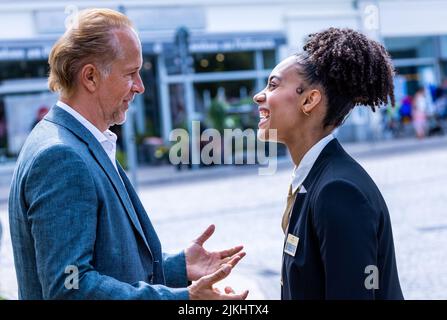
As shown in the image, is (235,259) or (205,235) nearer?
(235,259)

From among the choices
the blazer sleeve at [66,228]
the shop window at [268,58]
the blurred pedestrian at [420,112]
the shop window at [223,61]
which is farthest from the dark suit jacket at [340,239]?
the shop window at [268,58]

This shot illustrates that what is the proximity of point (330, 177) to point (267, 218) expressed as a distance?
823 centimetres

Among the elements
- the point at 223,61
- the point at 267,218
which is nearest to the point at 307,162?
the point at 267,218

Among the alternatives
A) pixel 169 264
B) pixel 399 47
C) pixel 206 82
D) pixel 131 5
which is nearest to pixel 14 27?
pixel 131 5

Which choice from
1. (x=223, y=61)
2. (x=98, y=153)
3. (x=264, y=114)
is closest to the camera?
(x=98, y=153)

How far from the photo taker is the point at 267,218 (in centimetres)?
1030

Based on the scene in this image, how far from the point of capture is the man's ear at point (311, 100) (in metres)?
2.35

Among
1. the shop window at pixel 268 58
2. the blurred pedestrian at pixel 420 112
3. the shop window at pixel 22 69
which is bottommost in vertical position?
the blurred pedestrian at pixel 420 112

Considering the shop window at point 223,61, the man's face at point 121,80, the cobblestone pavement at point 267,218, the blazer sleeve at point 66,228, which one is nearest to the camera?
the blazer sleeve at point 66,228

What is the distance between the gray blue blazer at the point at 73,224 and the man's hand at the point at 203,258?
369mm

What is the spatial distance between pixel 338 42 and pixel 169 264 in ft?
3.36

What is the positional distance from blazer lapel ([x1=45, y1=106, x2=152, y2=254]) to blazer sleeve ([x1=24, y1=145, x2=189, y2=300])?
0.14 meters

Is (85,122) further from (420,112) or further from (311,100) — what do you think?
(420,112)

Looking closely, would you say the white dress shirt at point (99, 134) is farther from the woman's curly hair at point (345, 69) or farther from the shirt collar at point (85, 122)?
the woman's curly hair at point (345, 69)
